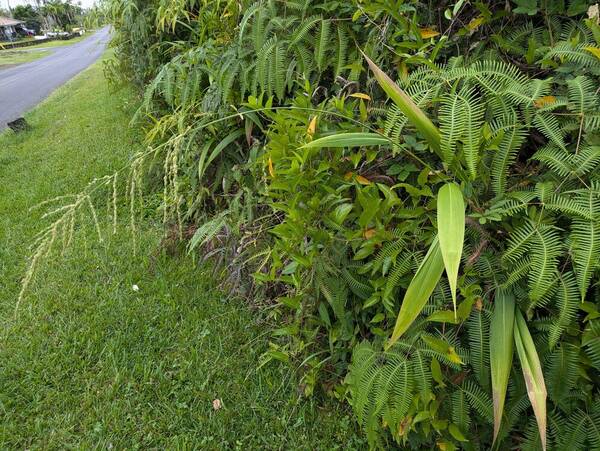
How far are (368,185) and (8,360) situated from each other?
6.70 ft

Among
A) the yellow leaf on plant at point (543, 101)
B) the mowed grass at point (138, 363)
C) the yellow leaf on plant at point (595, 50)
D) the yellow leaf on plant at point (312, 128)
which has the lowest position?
the mowed grass at point (138, 363)

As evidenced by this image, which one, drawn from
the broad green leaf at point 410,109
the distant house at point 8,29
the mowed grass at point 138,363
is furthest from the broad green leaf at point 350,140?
the distant house at point 8,29

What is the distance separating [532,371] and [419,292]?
1.18ft

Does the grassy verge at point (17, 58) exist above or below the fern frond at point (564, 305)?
below

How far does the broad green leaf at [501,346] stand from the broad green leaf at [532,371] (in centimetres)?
3

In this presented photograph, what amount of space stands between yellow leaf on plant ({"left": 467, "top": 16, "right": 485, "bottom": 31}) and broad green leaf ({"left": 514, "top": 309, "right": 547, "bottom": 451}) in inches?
40.8

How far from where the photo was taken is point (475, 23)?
1.63 meters

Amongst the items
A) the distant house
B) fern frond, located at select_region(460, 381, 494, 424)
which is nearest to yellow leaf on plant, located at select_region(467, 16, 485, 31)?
fern frond, located at select_region(460, 381, 494, 424)

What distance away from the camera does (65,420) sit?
6.39 ft

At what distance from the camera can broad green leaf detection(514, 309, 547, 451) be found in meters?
1.08

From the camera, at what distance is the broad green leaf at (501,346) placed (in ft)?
3.85

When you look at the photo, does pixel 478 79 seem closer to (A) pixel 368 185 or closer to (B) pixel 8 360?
(A) pixel 368 185

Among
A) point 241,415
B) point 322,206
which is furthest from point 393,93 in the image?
point 241,415

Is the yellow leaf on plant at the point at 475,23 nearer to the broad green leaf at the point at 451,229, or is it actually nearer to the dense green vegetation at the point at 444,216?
the dense green vegetation at the point at 444,216
